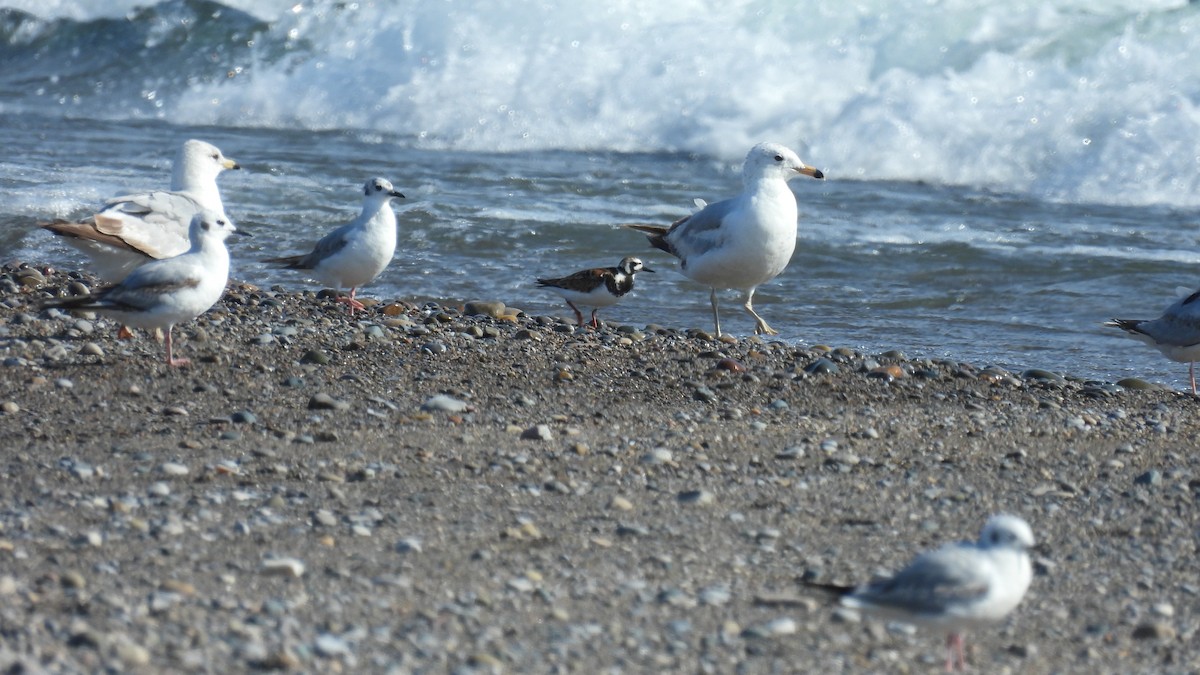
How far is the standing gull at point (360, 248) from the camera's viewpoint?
841 centimetres

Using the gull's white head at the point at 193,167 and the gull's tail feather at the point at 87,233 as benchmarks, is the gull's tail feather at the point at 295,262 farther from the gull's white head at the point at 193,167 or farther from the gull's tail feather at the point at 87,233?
the gull's tail feather at the point at 87,233

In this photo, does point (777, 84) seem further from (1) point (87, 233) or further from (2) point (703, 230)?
(1) point (87, 233)

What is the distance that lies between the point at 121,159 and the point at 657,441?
9.97 metres

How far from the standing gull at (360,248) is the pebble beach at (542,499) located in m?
0.84

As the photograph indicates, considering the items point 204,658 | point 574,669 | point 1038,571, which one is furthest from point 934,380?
point 204,658

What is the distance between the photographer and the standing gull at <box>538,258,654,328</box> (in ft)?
27.8

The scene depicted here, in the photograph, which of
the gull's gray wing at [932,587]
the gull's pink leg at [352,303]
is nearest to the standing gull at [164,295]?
the gull's pink leg at [352,303]

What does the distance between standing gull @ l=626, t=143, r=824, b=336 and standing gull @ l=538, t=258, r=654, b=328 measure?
0.39 m

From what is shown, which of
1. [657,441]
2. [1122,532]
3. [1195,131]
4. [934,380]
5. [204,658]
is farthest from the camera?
[1195,131]

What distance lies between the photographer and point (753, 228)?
8.03 m

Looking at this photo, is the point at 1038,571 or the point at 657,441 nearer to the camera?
the point at 1038,571

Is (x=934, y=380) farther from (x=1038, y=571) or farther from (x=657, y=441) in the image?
(x=1038, y=571)

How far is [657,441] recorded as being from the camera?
18.9 feet

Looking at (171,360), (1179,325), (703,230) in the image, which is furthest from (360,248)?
(1179,325)
